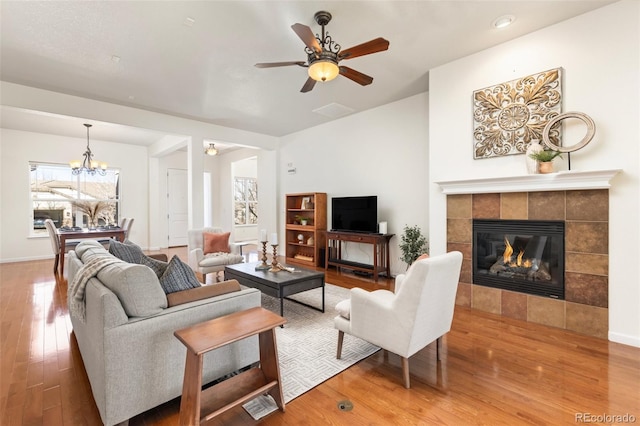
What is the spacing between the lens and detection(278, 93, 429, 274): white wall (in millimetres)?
4621

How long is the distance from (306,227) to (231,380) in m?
4.30

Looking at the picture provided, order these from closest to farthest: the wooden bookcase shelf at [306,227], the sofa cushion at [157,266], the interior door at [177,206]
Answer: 1. the sofa cushion at [157,266]
2. the wooden bookcase shelf at [306,227]
3. the interior door at [177,206]

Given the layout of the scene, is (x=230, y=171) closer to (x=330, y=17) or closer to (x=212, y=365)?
(x=330, y=17)

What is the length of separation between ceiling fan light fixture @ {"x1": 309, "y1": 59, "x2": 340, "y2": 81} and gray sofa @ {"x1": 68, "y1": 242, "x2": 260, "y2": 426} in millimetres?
2031

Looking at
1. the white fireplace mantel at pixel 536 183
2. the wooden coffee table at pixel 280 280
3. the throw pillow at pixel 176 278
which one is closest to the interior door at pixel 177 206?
the wooden coffee table at pixel 280 280

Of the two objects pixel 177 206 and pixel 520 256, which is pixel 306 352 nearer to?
pixel 520 256

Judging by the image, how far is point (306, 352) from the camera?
7.95 feet

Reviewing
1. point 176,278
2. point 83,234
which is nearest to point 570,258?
point 176,278

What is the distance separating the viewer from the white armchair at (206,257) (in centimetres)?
430

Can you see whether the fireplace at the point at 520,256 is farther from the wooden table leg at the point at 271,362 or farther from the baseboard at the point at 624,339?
the wooden table leg at the point at 271,362

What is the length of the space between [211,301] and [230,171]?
758 cm

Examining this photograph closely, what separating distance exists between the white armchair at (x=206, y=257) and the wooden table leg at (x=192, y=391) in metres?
2.92

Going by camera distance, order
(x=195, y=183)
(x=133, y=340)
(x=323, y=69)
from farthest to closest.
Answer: (x=195, y=183) < (x=323, y=69) < (x=133, y=340)

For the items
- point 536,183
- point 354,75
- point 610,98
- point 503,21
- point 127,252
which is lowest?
point 127,252
